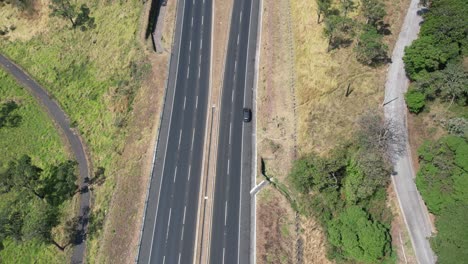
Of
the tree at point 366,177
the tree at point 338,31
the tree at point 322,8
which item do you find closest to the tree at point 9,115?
the tree at point 322,8

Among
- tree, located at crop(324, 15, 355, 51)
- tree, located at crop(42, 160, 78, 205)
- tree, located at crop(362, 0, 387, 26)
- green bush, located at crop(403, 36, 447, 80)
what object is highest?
tree, located at crop(362, 0, 387, 26)

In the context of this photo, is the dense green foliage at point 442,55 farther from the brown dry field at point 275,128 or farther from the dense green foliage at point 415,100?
the brown dry field at point 275,128

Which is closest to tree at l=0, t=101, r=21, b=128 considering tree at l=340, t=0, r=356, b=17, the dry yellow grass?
the dry yellow grass

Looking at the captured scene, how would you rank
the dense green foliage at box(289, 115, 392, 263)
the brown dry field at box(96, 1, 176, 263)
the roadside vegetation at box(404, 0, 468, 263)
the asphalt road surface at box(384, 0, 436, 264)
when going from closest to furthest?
the roadside vegetation at box(404, 0, 468, 263) < the dense green foliage at box(289, 115, 392, 263) < the asphalt road surface at box(384, 0, 436, 264) < the brown dry field at box(96, 1, 176, 263)

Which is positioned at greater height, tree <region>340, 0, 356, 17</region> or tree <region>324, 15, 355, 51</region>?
tree <region>340, 0, 356, 17</region>

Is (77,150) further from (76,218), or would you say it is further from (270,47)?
(270,47)

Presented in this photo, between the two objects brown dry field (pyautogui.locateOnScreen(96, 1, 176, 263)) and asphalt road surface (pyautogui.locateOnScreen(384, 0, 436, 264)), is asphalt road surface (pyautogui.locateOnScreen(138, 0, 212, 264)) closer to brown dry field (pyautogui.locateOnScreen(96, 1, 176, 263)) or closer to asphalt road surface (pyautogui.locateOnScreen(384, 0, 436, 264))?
brown dry field (pyautogui.locateOnScreen(96, 1, 176, 263))
